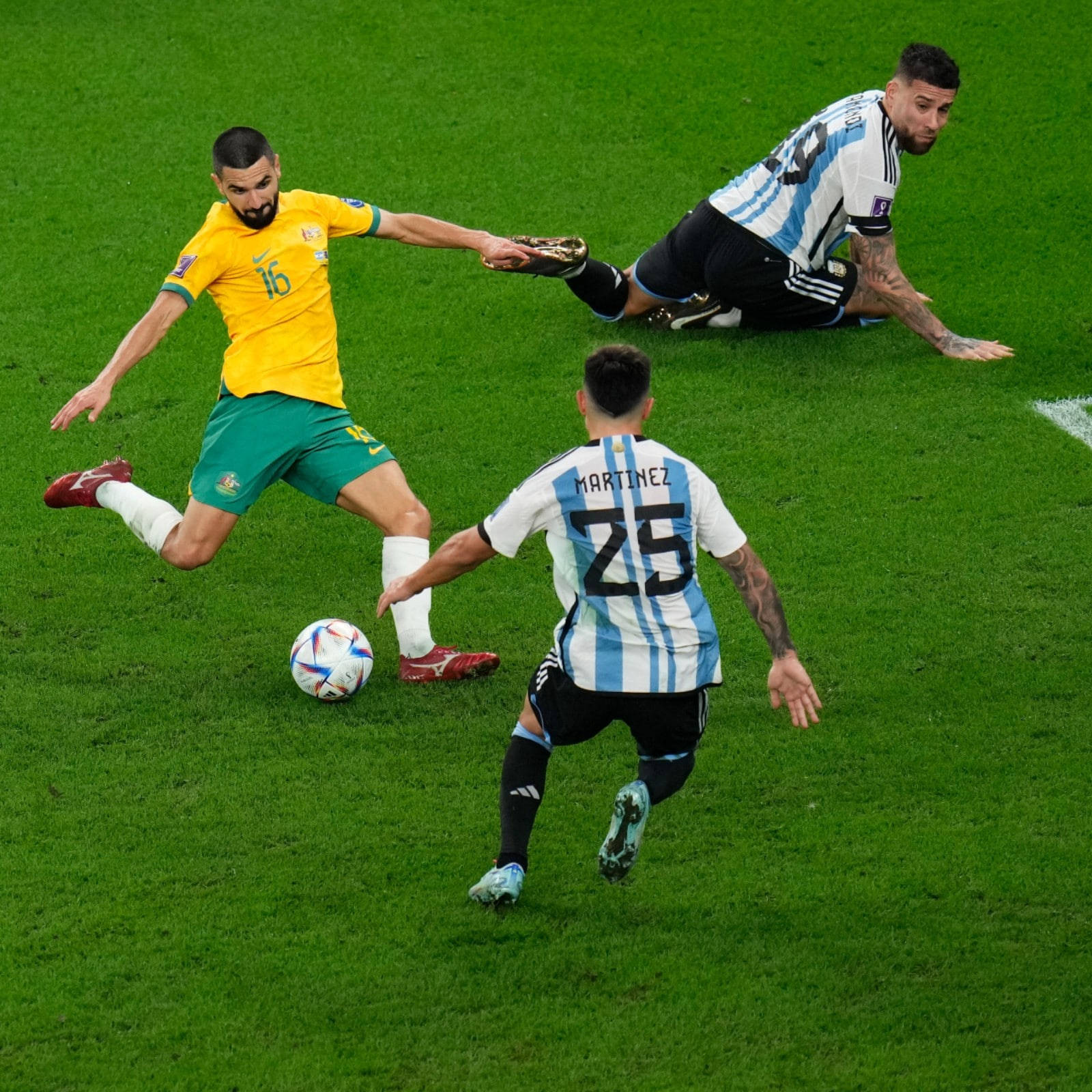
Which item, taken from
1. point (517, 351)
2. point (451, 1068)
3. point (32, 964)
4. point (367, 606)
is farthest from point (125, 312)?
point (451, 1068)

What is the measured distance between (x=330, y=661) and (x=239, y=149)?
1952 mm

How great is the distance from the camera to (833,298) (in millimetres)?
8109

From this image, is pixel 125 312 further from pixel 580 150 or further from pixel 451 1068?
pixel 451 1068

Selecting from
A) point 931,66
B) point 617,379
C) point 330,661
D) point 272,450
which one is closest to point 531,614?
point 330,661

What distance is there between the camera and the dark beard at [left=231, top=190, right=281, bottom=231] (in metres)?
5.93

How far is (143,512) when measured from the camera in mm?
6258

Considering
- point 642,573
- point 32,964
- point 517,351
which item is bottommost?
point 32,964

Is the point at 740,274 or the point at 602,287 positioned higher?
the point at 740,274

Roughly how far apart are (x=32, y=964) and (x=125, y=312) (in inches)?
193

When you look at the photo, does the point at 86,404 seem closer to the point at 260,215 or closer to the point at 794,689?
the point at 260,215

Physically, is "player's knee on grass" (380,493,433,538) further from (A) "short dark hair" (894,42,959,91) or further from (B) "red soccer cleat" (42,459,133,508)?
(A) "short dark hair" (894,42,959,91)

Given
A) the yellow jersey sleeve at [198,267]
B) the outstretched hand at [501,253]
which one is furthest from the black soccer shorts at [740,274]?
the yellow jersey sleeve at [198,267]

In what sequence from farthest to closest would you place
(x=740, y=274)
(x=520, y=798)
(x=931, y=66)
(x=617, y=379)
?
(x=740, y=274) < (x=931, y=66) < (x=520, y=798) < (x=617, y=379)

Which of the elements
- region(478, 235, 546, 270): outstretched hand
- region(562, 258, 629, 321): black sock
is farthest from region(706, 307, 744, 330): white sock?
region(478, 235, 546, 270): outstretched hand
